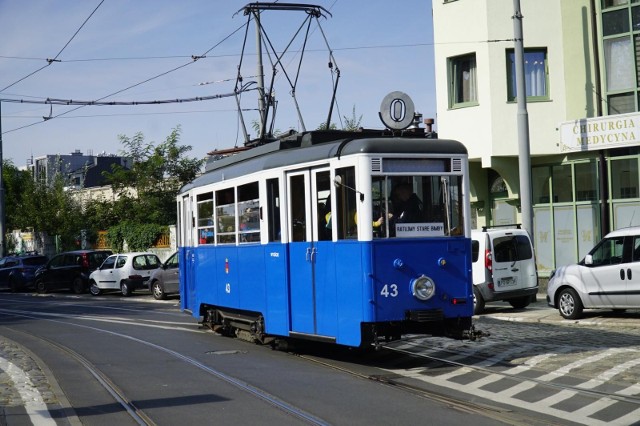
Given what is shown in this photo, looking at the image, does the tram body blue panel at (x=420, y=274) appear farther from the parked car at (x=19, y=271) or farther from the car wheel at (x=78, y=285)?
the parked car at (x=19, y=271)

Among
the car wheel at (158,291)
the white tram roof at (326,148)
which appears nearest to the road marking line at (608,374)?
the white tram roof at (326,148)

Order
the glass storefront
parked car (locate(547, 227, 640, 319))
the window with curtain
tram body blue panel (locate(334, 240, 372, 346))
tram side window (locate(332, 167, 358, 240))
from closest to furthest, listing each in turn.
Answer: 1. tram body blue panel (locate(334, 240, 372, 346))
2. tram side window (locate(332, 167, 358, 240))
3. parked car (locate(547, 227, 640, 319))
4. the glass storefront
5. the window with curtain

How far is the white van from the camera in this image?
19.9 metres

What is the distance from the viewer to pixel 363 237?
1145cm

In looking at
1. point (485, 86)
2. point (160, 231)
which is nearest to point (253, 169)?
point (485, 86)

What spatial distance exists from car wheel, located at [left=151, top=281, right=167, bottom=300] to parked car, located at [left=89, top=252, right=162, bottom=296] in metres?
2.83

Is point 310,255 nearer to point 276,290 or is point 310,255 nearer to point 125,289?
point 276,290

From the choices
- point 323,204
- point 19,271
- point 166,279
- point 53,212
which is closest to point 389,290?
point 323,204

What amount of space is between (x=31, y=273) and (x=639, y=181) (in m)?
27.8

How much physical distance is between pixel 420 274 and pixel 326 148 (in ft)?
6.93

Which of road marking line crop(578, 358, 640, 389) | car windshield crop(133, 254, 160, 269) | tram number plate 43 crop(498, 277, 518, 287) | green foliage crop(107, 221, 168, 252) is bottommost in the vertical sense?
road marking line crop(578, 358, 640, 389)

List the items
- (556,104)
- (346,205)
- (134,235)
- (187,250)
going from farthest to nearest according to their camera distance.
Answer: (134,235) → (556,104) → (187,250) → (346,205)

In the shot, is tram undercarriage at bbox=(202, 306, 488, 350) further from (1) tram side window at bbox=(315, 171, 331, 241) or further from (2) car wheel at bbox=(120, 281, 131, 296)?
(2) car wheel at bbox=(120, 281, 131, 296)

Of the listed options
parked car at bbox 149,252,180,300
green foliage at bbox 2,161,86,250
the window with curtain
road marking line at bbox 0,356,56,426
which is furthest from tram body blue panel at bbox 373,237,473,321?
green foliage at bbox 2,161,86,250
